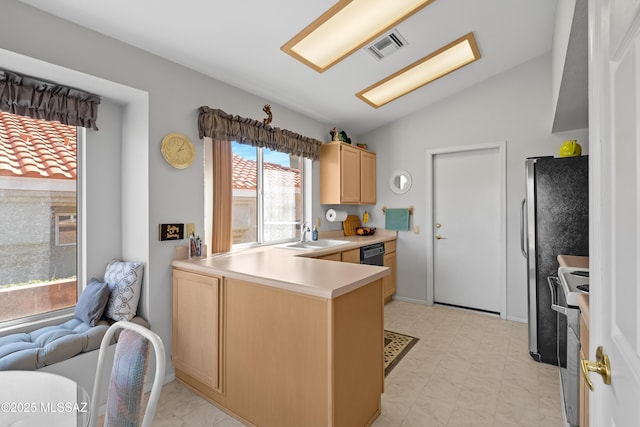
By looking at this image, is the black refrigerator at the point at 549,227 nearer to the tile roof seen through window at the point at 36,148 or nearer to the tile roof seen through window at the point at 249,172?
the tile roof seen through window at the point at 249,172

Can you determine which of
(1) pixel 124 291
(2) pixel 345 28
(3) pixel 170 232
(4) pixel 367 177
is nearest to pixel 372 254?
(4) pixel 367 177

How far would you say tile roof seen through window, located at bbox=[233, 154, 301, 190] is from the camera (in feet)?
9.86

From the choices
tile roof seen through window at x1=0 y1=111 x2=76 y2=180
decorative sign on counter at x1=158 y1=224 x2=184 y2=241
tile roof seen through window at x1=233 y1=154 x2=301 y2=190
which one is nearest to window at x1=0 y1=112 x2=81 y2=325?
tile roof seen through window at x1=0 y1=111 x2=76 y2=180

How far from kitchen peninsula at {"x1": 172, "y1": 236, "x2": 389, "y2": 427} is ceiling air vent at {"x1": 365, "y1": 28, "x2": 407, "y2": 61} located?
1903 mm

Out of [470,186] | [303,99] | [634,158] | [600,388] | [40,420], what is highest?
[303,99]

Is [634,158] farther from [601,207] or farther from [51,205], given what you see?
[51,205]

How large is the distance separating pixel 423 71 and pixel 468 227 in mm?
1921

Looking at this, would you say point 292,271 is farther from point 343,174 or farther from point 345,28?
point 343,174

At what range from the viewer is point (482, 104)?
3.61m

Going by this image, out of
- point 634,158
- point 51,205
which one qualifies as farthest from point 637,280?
point 51,205

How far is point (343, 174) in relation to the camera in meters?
3.78

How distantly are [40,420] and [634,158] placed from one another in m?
1.63

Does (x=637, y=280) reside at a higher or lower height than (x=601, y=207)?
lower

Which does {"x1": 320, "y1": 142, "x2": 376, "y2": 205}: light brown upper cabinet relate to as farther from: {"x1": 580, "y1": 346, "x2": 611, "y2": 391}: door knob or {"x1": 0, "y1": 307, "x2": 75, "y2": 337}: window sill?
{"x1": 580, "y1": 346, "x2": 611, "y2": 391}: door knob
